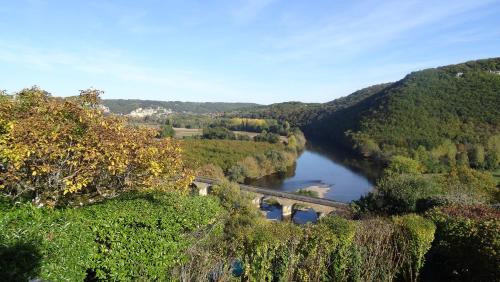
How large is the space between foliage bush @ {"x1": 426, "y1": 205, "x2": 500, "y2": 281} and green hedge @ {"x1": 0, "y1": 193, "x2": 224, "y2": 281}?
6.01 m

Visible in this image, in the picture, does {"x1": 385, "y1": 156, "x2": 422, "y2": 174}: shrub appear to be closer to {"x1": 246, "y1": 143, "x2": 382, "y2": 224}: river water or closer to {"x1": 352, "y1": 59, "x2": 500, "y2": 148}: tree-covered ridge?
{"x1": 246, "y1": 143, "x2": 382, "y2": 224}: river water

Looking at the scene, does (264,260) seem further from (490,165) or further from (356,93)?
(356,93)

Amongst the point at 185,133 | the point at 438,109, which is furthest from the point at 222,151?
the point at 438,109

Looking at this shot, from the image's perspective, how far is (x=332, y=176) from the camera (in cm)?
6700

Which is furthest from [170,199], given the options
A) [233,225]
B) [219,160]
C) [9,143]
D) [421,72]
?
[421,72]

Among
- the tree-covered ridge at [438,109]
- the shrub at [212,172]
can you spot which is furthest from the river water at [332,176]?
the tree-covered ridge at [438,109]

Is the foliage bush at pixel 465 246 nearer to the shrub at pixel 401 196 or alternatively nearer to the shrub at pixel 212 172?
the shrub at pixel 401 196

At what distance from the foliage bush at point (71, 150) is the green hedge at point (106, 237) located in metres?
0.58

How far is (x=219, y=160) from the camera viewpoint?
6681 cm

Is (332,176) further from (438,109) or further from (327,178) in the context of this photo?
(438,109)

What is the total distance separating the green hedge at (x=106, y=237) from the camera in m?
5.65

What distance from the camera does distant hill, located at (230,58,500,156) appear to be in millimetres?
78188

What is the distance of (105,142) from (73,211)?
1.33m

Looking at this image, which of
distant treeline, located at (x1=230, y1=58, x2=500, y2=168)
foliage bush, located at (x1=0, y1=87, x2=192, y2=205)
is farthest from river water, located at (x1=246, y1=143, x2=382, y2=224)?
foliage bush, located at (x1=0, y1=87, x2=192, y2=205)
